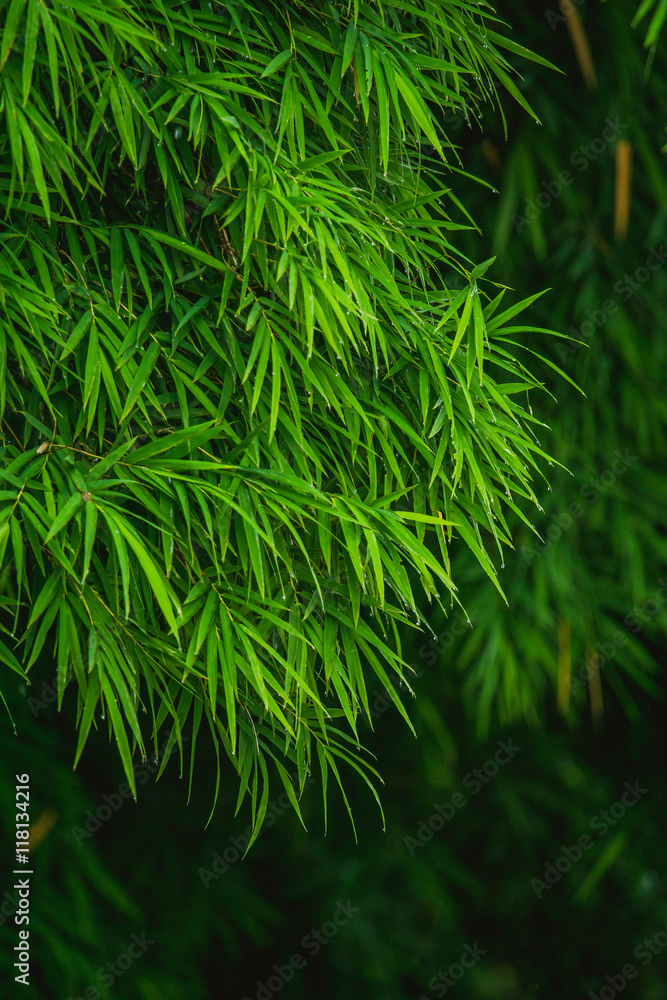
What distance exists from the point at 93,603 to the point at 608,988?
2325 millimetres

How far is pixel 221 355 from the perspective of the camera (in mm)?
1307

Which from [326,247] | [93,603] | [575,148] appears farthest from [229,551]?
[575,148]

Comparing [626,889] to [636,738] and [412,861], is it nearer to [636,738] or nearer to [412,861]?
[636,738]

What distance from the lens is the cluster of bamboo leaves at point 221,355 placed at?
1.21m

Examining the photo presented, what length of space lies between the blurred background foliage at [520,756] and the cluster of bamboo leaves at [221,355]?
2.91 ft

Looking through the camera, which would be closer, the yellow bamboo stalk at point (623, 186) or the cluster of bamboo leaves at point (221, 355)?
the cluster of bamboo leaves at point (221, 355)

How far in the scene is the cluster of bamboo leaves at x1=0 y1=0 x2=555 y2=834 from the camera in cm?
121

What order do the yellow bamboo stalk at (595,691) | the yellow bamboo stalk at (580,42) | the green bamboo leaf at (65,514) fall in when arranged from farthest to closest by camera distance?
the yellow bamboo stalk at (595,691)
the yellow bamboo stalk at (580,42)
the green bamboo leaf at (65,514)

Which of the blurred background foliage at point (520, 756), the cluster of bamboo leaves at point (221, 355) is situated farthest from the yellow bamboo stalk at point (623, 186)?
the cluster of bamboo leaves at point (221, 355)

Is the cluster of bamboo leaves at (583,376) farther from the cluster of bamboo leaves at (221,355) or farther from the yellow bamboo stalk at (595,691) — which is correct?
the cluster of bamboo leaves at (221,355)

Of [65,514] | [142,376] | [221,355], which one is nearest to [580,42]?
[221,355]

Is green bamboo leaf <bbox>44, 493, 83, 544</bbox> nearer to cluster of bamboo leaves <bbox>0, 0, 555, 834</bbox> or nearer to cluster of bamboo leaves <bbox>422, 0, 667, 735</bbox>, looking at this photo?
cluster of bamboo leaves <bbox>0, 0, 555, 834</bbox>

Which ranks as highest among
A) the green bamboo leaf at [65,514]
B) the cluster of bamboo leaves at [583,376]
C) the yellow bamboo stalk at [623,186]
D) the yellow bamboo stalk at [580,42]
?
the yellow bamboo stalk at [580,42]

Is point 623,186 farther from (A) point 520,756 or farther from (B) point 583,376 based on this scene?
(A) point 520,756
